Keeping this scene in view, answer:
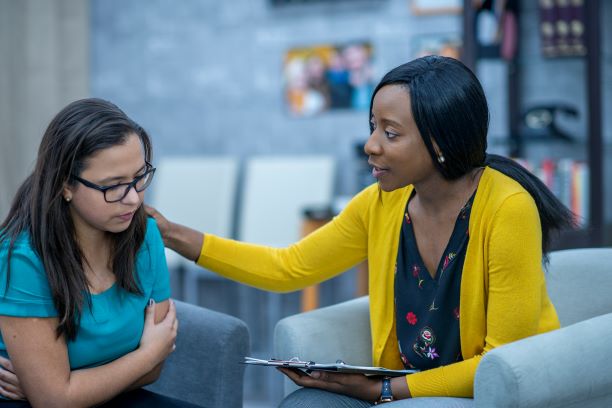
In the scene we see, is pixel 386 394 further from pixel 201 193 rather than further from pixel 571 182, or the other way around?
pixel 201 193

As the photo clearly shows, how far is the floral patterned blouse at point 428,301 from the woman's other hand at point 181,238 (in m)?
0.48

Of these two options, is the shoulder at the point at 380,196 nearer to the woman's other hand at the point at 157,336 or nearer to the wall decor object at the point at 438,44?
the woman's other hand at the point at 157,336

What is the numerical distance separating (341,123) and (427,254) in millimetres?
2746

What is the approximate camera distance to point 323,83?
442 cm

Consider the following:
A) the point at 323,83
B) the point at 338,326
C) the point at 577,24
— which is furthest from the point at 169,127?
the point at 338,326

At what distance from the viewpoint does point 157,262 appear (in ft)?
5.65

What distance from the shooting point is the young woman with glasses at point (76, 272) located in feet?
4.82

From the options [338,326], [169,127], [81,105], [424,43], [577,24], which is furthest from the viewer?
[169,127]

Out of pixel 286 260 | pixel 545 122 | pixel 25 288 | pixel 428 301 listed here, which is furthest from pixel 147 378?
pixel 545 122

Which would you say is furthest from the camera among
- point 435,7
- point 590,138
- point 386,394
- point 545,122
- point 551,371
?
point 435,7

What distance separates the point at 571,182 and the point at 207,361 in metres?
2.19

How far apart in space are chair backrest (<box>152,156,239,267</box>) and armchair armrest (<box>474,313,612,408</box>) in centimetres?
301

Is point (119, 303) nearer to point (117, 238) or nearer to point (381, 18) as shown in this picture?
point (117, 238)

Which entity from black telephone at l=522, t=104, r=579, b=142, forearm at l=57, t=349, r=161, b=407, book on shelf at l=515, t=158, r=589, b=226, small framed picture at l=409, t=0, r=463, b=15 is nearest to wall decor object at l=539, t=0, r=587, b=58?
black telephone at l=522, t=104, r=579, b=142
